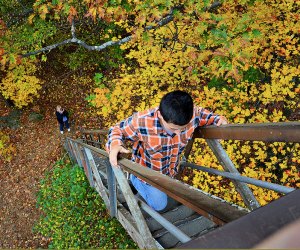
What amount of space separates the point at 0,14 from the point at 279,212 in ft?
38.0

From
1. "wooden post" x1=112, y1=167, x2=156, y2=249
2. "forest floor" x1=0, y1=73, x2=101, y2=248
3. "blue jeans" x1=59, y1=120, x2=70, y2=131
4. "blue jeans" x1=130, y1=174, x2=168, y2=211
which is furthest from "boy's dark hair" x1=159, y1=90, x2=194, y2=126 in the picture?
"blue jeans" x1=59, y1=120, x2=70, y2=131

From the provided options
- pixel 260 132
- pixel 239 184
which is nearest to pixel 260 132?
pixel 260 132

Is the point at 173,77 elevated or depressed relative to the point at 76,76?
depressed

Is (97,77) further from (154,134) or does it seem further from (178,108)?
(178,108)

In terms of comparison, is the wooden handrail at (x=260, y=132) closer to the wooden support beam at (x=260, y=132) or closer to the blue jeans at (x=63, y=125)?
the wooden support beam at (x=260, y=132)

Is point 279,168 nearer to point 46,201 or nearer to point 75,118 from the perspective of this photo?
point 46,201

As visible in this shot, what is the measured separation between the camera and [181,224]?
156 inches

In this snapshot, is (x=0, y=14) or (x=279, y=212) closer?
(x=279, y=212)

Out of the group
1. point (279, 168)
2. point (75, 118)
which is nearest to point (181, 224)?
point (279, 168)

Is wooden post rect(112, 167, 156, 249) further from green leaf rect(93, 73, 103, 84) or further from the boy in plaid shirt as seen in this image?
green leaf rect(93, 73, 103, 84)

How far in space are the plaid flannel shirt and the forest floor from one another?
794cm

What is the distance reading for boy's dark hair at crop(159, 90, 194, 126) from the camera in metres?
2.70

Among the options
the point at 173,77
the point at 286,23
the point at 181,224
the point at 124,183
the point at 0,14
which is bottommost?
the point at 181,224

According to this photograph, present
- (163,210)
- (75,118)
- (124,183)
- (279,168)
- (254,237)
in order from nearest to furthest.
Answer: (254,237) < (124,183) < (163,210) < (279,168) < (75,118)
